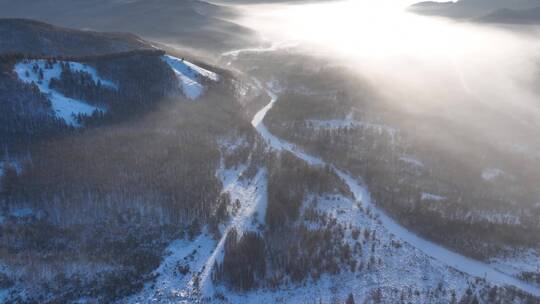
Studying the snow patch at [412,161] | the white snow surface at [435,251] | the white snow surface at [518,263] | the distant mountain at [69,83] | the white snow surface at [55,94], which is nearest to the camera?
the white snow surface at [435,251]

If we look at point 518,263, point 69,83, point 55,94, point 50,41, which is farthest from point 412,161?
point 50,41

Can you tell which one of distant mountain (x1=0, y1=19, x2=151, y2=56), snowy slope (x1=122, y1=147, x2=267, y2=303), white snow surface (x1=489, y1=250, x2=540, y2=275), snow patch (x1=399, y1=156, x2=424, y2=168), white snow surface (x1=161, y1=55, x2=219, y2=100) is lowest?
white snow surface (x1=489, y1=250, x2=540, y2=275)

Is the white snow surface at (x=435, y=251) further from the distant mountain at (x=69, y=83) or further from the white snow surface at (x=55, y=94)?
the white snow surface at (x=55, y=94)

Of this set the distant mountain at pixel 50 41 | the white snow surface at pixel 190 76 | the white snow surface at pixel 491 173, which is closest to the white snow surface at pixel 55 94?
the white snow surface at pixel 190 76

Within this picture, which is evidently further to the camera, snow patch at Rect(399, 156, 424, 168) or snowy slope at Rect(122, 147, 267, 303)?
snow patch at Rect(399, 156, 424, 168)

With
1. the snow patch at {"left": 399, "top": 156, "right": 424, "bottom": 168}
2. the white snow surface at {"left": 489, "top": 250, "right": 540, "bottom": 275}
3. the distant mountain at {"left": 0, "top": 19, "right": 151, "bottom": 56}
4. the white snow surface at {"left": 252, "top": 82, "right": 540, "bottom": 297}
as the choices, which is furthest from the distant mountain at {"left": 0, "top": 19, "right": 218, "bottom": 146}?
the white snow surface at {"left": 489, "top": 250, "right": 540, "bottom": 275}

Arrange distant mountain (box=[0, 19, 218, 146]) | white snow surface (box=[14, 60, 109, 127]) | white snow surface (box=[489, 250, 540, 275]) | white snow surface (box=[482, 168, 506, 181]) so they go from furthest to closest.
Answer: white snow surface (box=[14, 60, 109, 127]) → white snow surface (box=[482, 168, 506, 181]) → distant mountain (box=[0, 19, 218, 146]) → white snow surface (box=[489, 250, 540, 275])

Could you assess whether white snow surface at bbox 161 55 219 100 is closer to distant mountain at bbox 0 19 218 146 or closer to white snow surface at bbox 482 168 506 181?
distant mountain at bbox 0 19 218 146
